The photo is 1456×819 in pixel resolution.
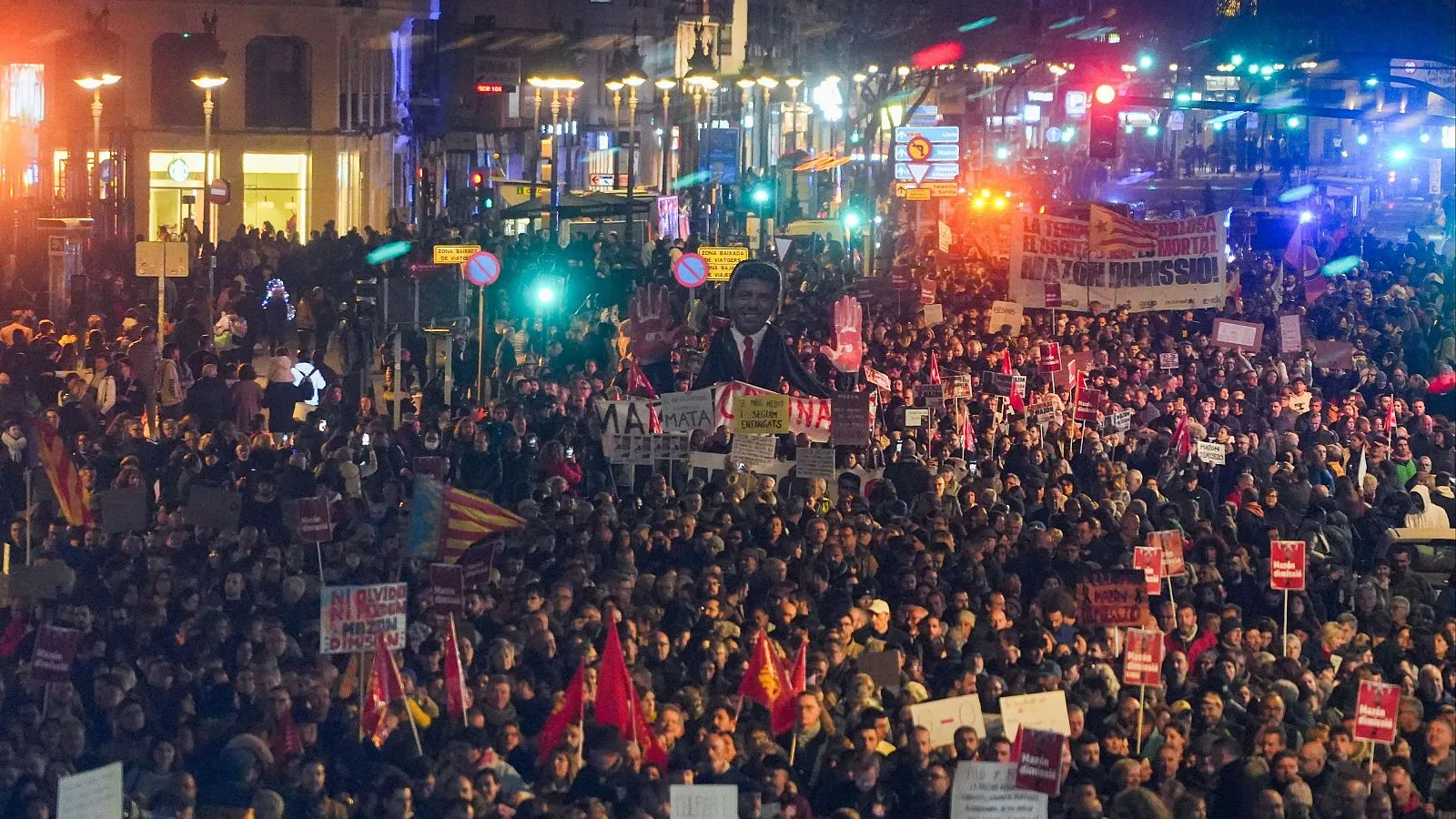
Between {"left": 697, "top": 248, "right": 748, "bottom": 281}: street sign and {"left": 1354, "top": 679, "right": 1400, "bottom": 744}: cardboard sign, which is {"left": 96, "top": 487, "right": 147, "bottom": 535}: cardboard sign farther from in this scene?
{"left": 697, "top": 248, "right": 748, "bottom": 281}: street sign

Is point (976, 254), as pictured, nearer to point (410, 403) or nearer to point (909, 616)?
point (410, 403)

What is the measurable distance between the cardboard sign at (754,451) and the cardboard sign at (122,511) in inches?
189

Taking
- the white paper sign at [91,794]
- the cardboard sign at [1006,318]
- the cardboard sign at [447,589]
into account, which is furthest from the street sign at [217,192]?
the white paper sign at [91,794]

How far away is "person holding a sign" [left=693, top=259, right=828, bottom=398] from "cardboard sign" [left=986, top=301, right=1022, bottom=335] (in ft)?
24.0

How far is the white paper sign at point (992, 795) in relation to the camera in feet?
34.0

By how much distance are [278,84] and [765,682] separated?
129ft

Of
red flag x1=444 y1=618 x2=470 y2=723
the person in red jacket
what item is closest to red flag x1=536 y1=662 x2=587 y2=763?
red flag x1=444 y1=618 x2=470 y2=723

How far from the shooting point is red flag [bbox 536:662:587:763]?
432 inches

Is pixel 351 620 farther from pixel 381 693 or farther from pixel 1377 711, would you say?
pixel 1377 711

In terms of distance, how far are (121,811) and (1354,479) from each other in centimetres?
1209

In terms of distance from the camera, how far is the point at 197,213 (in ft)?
156

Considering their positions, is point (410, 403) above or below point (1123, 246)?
below

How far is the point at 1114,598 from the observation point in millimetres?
12820

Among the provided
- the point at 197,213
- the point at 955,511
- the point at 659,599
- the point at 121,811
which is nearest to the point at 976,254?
the point at 197,213
